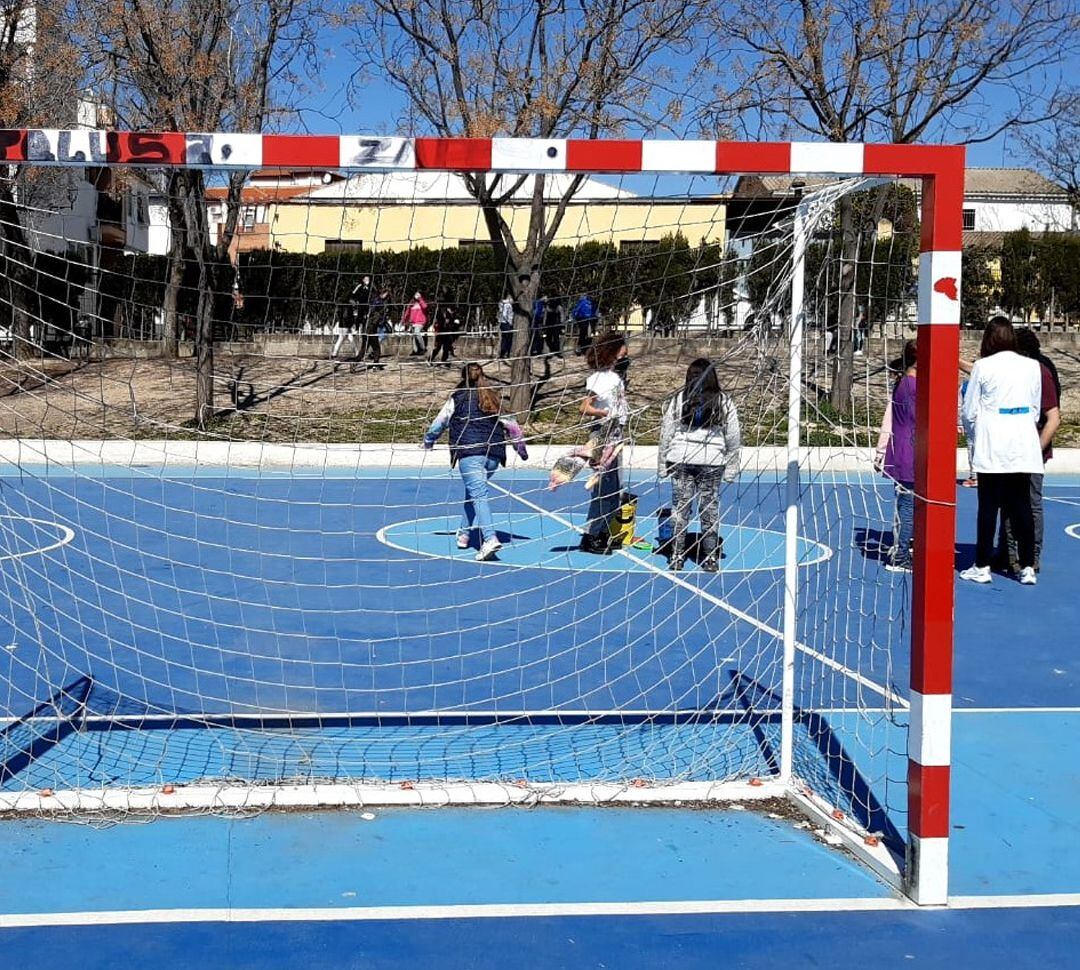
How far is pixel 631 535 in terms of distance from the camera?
11.7m

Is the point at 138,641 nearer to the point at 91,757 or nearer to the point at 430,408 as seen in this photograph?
the point at 91,757

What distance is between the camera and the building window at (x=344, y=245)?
7348 mm

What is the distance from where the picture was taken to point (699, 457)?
10.5 m

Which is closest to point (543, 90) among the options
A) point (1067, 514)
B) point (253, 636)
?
point (1067, 514)

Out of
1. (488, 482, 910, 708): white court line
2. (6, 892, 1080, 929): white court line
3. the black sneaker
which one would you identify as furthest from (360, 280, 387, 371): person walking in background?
the black sneaker

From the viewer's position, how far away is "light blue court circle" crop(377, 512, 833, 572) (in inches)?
458

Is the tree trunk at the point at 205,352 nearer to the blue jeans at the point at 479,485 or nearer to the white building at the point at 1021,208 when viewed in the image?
the blue jeans at the point at 479,485

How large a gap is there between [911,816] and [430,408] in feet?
24.1

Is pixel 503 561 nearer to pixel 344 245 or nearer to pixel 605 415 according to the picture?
pixel 605 415

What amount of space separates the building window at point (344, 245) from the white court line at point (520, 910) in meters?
3.70

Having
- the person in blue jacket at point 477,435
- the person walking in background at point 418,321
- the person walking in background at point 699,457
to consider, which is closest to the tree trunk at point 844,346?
the person walking in background at point 699,457

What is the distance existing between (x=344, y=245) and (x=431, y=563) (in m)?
4.56

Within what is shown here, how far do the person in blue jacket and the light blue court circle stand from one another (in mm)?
394

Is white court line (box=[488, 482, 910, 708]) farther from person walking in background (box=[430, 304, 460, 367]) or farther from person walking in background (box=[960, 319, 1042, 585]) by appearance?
person walking in background (box=[960, 319, 1042, 585])
